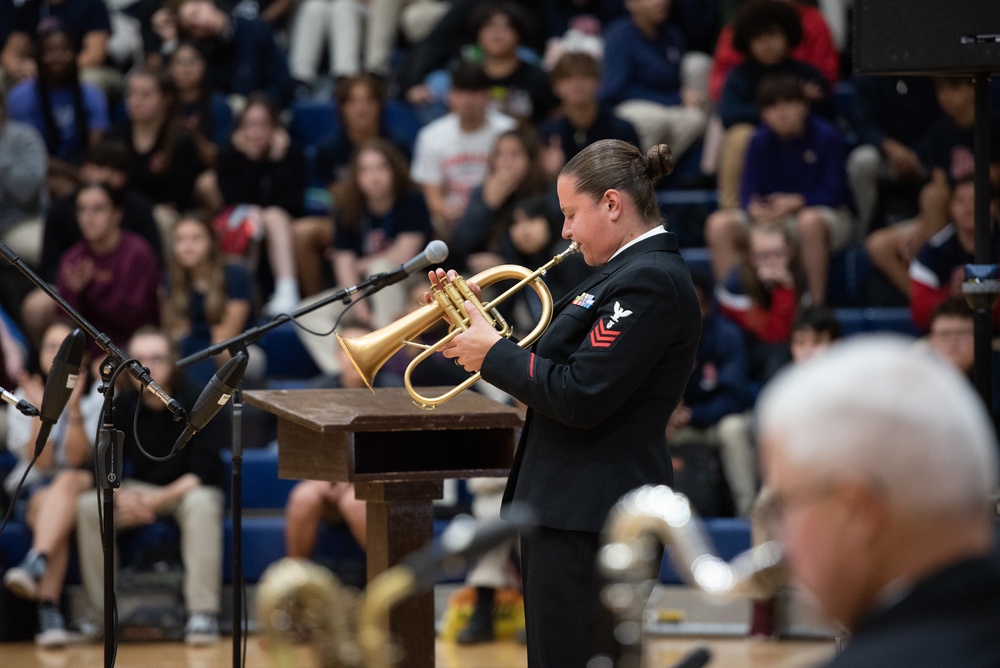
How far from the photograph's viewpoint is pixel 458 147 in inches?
288

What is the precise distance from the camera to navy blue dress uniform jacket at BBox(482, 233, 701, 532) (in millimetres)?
2936

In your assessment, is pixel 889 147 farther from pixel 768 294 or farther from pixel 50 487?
pixel 50 487

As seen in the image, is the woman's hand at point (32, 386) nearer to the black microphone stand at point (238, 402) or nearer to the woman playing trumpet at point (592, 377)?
the black microphone stand at point (238, 402)

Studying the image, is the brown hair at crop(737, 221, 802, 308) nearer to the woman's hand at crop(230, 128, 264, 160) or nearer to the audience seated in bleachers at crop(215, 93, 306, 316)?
the audience seated in bleachers at crop(215, 93, 306, 316)

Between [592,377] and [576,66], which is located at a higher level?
[576,66]

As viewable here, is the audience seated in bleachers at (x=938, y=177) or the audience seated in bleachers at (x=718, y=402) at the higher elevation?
the audience seated in bleachers at (x=938, y=177)

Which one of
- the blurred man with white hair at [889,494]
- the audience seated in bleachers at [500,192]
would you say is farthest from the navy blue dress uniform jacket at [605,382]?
the audience seated in bleachers at [500,192]

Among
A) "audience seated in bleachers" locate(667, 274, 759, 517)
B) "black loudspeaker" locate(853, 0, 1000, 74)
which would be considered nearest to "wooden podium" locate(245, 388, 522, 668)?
"black loudspeaker" locate(853, 0, 1000, 74)

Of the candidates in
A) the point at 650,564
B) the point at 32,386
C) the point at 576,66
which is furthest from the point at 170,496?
the point at 650,564

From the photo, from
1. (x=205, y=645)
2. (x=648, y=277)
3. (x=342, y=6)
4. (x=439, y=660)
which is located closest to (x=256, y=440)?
(x=205, y=645)

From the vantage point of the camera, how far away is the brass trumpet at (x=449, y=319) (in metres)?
3.13

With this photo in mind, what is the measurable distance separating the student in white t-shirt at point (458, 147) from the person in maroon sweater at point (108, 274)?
1.48m

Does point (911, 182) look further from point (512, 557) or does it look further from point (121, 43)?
point (121, 43)

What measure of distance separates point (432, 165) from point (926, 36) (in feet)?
12.6
